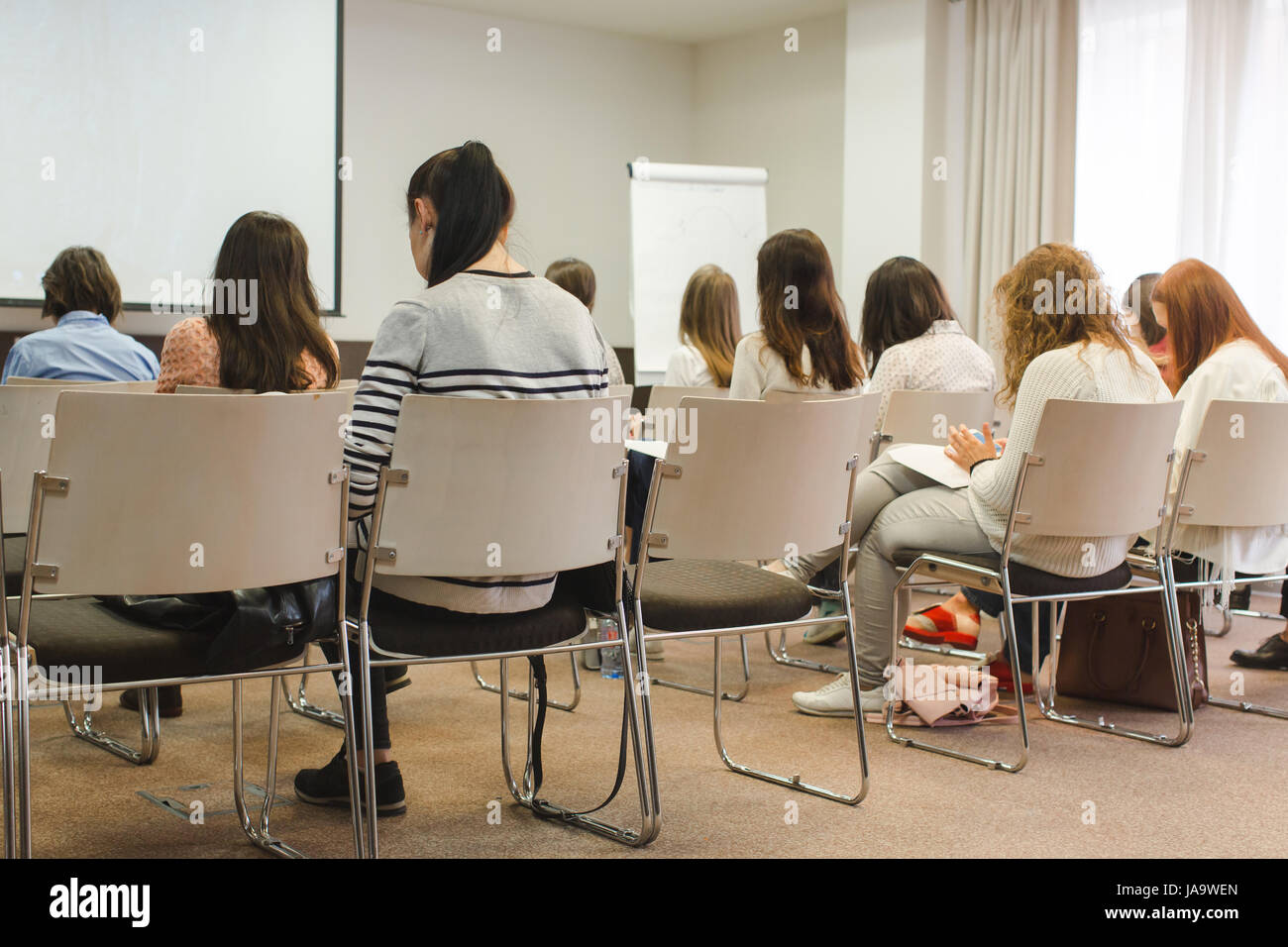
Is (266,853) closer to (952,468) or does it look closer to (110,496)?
(110,496)

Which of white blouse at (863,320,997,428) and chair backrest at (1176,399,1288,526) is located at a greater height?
white blouse at (863,320,997,428)

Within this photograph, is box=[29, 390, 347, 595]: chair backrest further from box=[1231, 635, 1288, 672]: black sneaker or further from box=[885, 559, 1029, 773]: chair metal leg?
box=[1231, 635, 1288, 672]: black sneaker

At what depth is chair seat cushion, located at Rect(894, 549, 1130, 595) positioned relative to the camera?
2867 mm

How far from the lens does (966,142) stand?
643 cm

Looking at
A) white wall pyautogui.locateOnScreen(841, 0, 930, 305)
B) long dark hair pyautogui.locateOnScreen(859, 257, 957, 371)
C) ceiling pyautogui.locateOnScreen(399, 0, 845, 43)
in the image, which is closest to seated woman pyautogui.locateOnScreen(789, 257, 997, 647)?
long dark hair pyautogui.locateOnScreen(859, 257, 957, 371)

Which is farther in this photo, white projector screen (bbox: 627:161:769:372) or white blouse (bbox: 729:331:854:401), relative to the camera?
white projector screen (bbox: 627:161:769:372)

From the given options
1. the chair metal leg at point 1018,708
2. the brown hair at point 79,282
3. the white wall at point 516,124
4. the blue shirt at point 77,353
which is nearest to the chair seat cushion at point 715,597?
the chair metal leg at point 1018,708

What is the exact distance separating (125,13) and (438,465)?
15.9ft

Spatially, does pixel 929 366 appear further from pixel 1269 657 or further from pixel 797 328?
pixel 1269 657

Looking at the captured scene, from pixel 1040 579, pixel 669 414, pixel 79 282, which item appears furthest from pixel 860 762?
pixel 79 282

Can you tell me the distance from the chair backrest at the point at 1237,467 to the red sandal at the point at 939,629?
103 cm

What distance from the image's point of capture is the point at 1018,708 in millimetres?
2953

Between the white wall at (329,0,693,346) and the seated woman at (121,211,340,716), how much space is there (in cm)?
403
